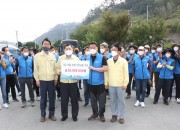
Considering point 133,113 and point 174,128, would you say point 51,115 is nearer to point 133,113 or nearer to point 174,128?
point 133,113

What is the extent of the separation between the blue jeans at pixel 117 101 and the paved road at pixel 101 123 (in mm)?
310

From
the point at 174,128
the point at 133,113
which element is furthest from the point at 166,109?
the point at 174,128

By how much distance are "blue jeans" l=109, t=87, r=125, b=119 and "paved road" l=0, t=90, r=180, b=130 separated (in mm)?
310

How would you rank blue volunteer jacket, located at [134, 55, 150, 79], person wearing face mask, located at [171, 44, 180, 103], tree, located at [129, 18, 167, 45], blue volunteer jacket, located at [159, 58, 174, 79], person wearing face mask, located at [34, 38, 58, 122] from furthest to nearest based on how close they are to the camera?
tree, located at [129, 18, 167, 45], person wearing face mask, located at [171, 44, 180, 103], blue volunteer jacket, located at [159, 58, 174, 79], blue volunteer jacket, located at [134, 55, 150, 79], person wearing face mask, located at [34, 38, 58, 122]

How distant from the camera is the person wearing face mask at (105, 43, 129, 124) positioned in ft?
22.7

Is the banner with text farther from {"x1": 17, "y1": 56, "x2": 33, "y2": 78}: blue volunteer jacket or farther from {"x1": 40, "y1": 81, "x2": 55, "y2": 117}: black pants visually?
{"x1": 17, "y1": 56, "x2": 33, "y2": 78}: blue volunteer jacket

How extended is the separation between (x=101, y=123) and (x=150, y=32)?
76.0ft

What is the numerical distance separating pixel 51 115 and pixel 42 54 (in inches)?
68.5

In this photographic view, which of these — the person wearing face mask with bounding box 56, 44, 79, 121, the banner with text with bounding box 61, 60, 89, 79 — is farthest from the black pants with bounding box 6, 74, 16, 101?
the banner with text with bounding box 61, 60, 89, 79

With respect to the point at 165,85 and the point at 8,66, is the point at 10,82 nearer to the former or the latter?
the point at 8,66

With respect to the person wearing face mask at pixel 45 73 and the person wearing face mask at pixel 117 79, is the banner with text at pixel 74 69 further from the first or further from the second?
the person wearing face mask at pixel 117 79

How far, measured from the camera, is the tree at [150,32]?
28316 mm

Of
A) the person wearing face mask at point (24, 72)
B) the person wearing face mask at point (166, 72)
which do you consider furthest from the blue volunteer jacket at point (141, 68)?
the person wearing face mask at point (24, 72)

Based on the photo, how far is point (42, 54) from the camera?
7.27m
